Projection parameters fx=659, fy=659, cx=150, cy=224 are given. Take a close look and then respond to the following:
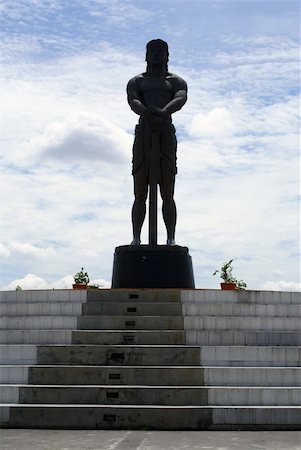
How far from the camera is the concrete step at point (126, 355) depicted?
9266 mm

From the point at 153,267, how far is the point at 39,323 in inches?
139

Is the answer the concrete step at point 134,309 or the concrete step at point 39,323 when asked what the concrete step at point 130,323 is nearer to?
the concrete step at point 39,323

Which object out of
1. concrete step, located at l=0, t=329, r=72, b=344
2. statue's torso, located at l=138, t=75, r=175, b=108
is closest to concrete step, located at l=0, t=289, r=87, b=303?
concrete step, located at l=0, t=329, r=72, b=344

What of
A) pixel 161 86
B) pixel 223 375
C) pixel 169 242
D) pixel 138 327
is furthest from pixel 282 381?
pixel 161 86

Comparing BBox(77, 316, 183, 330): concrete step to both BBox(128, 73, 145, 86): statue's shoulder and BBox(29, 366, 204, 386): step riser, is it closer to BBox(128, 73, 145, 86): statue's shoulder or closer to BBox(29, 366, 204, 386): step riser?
BBox(29, 366, 204, 386): step riser

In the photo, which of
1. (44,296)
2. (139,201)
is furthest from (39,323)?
(139,201)

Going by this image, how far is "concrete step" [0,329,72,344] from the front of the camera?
32.3 ft

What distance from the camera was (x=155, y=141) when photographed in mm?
14016

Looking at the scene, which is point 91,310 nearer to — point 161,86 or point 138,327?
point 138,327

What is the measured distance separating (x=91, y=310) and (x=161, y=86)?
5.65 meters

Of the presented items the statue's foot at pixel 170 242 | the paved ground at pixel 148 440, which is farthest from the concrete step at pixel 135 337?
the statue's foot at pixel 170 242

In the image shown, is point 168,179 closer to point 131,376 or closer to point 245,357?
point 245,357

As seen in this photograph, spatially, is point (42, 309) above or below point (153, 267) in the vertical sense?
below

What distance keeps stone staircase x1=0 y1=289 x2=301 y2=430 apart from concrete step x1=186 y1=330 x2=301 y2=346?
0.05 feet
